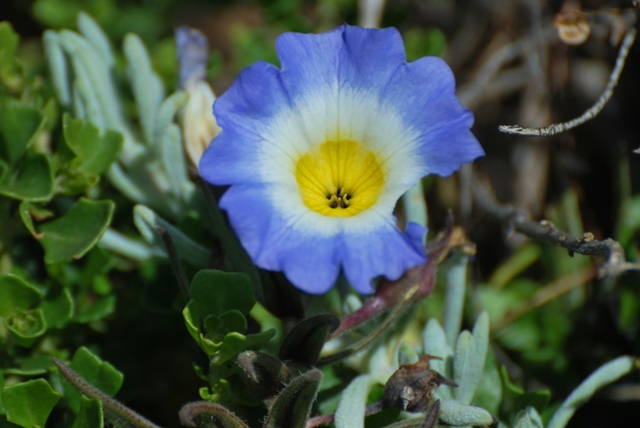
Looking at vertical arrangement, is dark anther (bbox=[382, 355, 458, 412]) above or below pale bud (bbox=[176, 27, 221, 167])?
below

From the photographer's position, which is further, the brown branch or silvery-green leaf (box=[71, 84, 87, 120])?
silvery-green leaf (box=[71, 84, 87, 120])

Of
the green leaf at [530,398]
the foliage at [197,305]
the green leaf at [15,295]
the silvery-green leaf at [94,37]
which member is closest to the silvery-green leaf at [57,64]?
the foliage at [197,305]

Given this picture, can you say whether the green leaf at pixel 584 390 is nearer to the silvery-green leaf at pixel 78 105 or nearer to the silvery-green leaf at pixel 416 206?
the silvery-green leaf at pixel 416 206

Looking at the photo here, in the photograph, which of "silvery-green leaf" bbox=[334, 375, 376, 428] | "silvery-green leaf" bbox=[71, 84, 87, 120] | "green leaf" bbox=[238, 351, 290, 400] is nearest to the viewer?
"green leaf" bbox=[238, 351, 290, 400]

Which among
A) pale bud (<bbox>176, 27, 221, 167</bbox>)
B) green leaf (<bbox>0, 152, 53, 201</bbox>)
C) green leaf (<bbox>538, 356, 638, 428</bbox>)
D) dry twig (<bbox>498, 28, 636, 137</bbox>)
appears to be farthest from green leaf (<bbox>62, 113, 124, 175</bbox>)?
green leaf (<bbox>538, 356, 638, 428</bbox>)

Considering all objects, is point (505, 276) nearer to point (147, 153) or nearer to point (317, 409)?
point (317, 409)

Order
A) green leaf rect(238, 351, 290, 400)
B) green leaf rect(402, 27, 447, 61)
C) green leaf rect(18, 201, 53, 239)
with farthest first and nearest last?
green leaf rect(402, 27, 447, 61)
green leaf rect(18, 201, 53, 239)
green leaf rect(238, 351, 290, 400)

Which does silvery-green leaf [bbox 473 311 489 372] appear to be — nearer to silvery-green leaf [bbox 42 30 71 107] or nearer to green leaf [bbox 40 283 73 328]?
green leaf [bbox 40 283 73 328]
